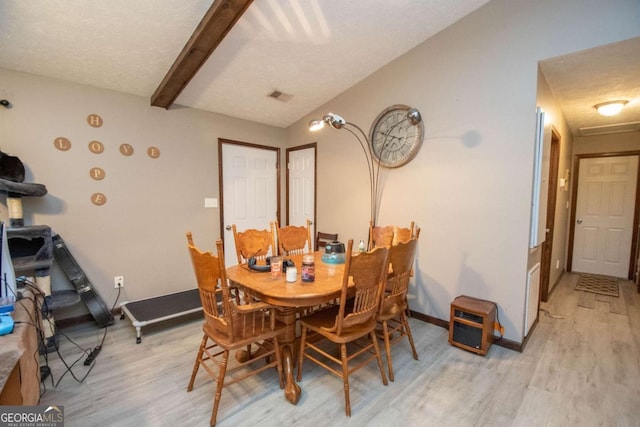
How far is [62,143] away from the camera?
9.05ft

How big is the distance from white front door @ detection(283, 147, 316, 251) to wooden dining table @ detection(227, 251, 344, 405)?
2.04 meters

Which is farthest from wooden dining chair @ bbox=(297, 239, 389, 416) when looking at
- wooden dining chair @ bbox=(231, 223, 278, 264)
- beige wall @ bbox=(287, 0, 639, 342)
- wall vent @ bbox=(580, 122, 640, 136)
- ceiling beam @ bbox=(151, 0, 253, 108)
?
wall vent @ bbox=(580, 122, 640, 136)

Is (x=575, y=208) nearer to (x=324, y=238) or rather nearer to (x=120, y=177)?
(x=324, y=238)

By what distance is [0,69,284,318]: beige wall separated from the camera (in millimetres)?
2645

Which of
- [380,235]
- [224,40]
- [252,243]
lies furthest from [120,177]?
[380,235]

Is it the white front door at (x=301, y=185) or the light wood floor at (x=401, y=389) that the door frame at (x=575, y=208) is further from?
the white front door at (x=301, y=185)

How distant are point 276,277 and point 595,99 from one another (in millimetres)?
3685

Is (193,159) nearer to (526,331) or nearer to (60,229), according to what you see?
(60,229)

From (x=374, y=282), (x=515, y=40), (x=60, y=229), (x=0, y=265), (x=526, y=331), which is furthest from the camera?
(x=60, y=229)

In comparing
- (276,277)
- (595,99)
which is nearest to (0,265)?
(276,277)

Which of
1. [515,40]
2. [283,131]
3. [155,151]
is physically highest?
[515,40]

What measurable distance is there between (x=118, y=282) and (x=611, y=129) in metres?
6.80

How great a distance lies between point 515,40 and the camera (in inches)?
95.1

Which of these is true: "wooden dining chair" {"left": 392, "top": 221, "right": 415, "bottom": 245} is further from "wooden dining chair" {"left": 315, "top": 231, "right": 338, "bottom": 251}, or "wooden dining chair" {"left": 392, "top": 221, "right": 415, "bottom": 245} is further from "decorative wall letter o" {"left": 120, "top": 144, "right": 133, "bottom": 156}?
"decorative wall letter o" {"left": 120, "top": 144, "right": 133, "bottom": 156}
